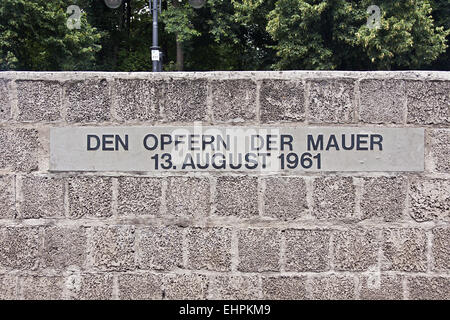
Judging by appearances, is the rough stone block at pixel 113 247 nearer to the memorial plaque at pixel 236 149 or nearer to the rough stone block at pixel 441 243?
the memorial plaque at pixel 236 149

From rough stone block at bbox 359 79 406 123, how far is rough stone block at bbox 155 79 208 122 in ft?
3.33

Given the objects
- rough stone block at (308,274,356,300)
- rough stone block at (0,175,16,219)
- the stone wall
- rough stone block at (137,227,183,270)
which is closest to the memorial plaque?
the stone wall

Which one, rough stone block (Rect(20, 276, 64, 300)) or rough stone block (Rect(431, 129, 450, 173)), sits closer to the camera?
rough stone block (Rect(431, 129, 450, 173))

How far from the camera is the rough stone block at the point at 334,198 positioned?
2.89m

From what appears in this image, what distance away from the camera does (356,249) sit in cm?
290

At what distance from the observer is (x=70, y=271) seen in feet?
9.72

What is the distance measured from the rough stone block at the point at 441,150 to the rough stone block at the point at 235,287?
1.38 meters

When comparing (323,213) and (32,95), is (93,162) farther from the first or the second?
(323,213)

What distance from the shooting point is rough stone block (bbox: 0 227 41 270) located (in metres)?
2.95

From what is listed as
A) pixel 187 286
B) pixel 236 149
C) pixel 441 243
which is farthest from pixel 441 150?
pixel 187 286

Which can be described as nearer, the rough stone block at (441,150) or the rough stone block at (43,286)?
the rough stone block at (441,150)

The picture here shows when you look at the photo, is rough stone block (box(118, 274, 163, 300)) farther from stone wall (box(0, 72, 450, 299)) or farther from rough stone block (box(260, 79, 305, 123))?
rough stone block (box(260, 79, 305, 123))

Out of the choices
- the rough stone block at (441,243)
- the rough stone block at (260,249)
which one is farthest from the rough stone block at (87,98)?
the rough stone block at (441,243)

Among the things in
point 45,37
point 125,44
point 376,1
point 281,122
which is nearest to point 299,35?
point 376,1
